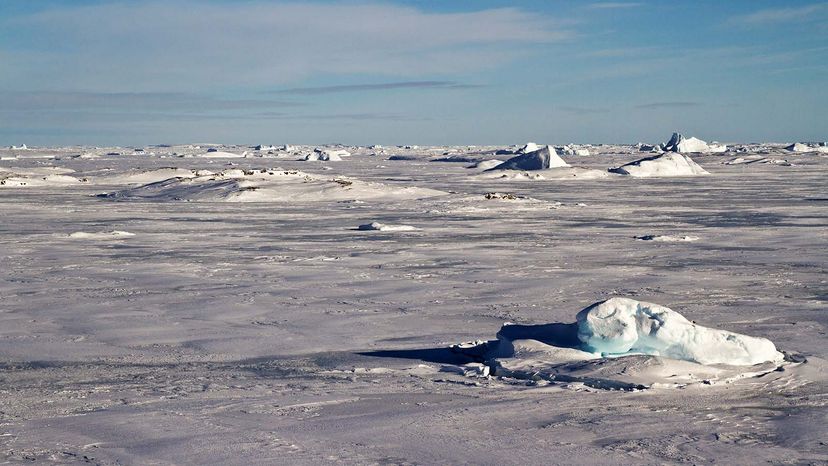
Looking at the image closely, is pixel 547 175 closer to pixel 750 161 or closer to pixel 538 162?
pixel 538 162

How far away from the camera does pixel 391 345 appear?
8.27m

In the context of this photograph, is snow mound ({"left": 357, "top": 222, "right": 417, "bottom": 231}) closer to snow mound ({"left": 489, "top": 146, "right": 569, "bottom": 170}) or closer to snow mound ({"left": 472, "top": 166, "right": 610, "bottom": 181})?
snow mound ({"left": 472, "top": 166, "right": 610, "bottom": 181})

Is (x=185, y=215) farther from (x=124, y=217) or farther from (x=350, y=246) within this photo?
(x=350, y=246)

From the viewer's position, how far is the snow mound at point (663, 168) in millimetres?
51684

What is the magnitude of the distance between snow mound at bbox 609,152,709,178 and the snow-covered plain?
31886 millimetres

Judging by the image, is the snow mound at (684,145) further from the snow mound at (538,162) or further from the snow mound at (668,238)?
the snow mound at (668,238)

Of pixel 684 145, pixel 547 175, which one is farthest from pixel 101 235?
pixel 684 145

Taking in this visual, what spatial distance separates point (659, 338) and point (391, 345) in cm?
221

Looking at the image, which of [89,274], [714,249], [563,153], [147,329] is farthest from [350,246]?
[563,153]

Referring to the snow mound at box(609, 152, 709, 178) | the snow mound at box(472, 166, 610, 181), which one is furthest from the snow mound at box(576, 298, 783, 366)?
the snow mound at box(609, 152, 709, 178)

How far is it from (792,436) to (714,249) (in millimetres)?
10299

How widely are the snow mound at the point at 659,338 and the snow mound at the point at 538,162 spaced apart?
45.5 metres

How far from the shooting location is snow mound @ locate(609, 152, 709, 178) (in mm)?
51684

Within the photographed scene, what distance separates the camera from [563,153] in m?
105
